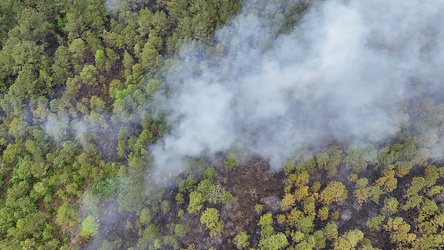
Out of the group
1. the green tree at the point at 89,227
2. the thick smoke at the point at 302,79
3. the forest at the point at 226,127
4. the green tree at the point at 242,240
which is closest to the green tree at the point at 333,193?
the forest at the point at 226,127

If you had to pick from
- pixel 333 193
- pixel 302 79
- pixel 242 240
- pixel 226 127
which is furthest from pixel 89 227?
pixel 302 79

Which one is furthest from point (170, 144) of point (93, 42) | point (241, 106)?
point (93, 42)

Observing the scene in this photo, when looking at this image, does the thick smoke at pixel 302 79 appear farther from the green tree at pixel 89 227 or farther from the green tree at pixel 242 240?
the green tree at pixel 89 227

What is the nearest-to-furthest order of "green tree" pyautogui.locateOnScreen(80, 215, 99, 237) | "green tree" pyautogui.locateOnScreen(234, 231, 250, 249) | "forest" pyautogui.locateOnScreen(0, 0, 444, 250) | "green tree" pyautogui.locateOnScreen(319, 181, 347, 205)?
"green tree" pyautogui.locateOnScreen(234, 231, 250, 249), "green tree" pyautogui.locateOnScreen(319, 181, 347, 205), "forest" pyautogui.locateOnScreen(0, 0, 444, 250), "green tree" pyautogui.locateOnScreen(80, 215, 99, 237)

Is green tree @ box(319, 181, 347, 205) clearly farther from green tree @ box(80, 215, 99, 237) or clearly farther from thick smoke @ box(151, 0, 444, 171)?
green tree @ box(80, 215, 99, 237)

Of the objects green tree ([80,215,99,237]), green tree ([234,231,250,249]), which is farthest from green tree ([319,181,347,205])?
green tree ([80,215,99,237])

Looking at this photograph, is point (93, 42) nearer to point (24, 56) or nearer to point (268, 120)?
point (24, 56)
